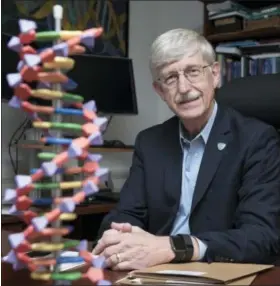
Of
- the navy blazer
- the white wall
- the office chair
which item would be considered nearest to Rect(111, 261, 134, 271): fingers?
the navy blazer

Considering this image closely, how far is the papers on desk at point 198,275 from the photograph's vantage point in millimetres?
874

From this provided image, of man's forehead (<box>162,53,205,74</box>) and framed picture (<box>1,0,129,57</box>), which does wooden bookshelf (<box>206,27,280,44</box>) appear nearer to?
framed picture (<box>1,0,129,57</box>)

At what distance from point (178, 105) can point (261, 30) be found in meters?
1.57

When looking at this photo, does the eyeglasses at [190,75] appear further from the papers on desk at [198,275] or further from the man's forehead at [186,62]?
the papers on desk at [198,275]

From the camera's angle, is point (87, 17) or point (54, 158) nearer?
point (54, 158)

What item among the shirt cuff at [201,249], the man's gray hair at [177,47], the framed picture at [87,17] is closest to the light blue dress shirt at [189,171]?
the man's gray hair at [177,47]

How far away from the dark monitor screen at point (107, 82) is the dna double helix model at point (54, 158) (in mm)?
2036

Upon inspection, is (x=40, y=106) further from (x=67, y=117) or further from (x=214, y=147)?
(x=214, y=147)

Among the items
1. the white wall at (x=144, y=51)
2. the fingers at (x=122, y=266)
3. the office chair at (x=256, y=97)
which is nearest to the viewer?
the fingers at (x=122, y=266)

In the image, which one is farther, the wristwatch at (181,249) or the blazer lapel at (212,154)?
the blazer lapel at (212,154)

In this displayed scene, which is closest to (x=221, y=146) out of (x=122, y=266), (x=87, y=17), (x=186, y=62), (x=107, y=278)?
(x=186, y=62)

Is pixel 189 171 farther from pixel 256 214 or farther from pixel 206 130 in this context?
pixel 256 214

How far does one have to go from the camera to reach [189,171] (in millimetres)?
1544

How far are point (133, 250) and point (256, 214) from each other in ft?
1.27
